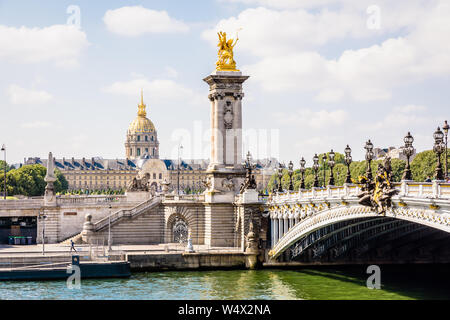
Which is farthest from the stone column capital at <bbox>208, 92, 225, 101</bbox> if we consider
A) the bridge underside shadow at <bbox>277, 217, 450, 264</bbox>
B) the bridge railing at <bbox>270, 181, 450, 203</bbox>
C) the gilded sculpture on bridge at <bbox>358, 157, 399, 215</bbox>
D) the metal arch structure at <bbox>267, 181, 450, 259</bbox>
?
the gilded sculpture on bridge at <bbox>358, 157, 399, 215</bbox>

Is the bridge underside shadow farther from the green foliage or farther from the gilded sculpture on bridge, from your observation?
the green foliage

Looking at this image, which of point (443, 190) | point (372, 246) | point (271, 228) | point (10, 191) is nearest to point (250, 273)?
point (271, 228)

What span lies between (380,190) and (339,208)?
778cm

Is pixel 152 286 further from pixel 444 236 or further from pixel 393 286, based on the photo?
pixel 444 236

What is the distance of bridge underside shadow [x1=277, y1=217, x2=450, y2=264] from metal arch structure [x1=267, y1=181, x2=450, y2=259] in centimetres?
195

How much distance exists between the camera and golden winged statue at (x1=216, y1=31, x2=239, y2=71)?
69688 mm

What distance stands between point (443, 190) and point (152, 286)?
2376cm

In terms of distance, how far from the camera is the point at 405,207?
37.6 meters

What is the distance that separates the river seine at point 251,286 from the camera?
4841 centimetres

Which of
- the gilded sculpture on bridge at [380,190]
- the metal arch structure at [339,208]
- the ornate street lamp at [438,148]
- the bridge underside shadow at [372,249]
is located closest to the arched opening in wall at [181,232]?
the metal arch structure at [339,208]

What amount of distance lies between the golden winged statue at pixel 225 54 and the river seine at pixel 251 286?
707 inches

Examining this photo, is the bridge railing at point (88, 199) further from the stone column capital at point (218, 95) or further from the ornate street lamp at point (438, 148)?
the ornate street lamp at point (438, 148)

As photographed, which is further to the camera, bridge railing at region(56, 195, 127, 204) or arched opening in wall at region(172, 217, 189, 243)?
bridge railing at region(56, 195, 127, 204)

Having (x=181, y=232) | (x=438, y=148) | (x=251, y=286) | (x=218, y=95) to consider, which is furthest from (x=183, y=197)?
(x=438, y=148)
